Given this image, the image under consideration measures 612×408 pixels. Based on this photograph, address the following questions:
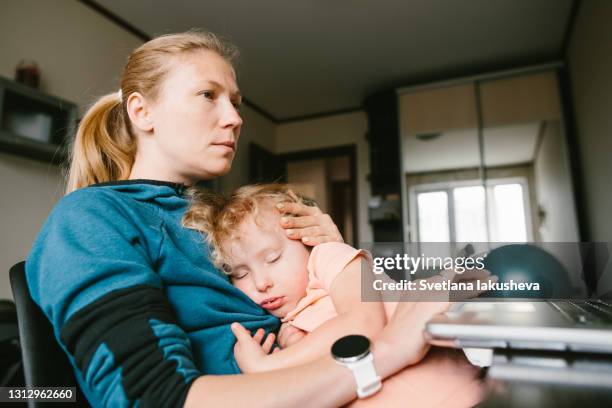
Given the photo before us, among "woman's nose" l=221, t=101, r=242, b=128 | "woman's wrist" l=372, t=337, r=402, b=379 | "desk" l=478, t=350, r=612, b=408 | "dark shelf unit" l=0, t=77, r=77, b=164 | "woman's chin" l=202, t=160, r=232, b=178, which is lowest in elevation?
"woman's wrist" l=372, t=337, r=402, b=379

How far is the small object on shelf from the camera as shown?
8.28ft

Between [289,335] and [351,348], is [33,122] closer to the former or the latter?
[289,335]

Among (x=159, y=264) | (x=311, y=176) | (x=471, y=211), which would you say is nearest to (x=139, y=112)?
(x=159, y=264)

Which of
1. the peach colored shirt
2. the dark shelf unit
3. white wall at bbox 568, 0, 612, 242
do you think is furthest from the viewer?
white wall at bbox 568, 0, 612, 242

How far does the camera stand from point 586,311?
1.89 ft

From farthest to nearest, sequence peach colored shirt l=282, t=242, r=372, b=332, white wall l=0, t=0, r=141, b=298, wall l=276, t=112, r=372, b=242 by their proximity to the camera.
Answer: wall l=276, t=112, r=372, b=242
white wall l=0, t=0, r=141, b=298
peach colored shirt l=282, t=242, r=372, b=332

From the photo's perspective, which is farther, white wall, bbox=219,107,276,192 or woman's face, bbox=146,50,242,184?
white wall, bbox=219,107,276,192

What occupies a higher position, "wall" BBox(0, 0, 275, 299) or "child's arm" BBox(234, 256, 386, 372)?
"wall" BBox(0, 0, 275, 299)

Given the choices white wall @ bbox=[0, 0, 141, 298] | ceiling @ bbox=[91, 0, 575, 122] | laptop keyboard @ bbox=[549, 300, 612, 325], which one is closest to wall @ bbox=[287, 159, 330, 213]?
ceiling @ bbox=[91, 0, 575, 122]

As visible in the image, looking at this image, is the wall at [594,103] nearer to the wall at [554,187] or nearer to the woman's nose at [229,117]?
the wall at [554,187]

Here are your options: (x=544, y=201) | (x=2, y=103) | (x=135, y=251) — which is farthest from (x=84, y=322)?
(x=544, y=201)

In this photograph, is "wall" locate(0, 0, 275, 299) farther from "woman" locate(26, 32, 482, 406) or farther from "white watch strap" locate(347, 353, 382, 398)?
"white watch strap" locate(347, 353, 382, 398)

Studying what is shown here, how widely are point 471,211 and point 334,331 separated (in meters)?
3.83

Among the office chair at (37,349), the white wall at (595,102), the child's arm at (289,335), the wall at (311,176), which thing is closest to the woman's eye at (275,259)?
the child's arm at (289,335)
